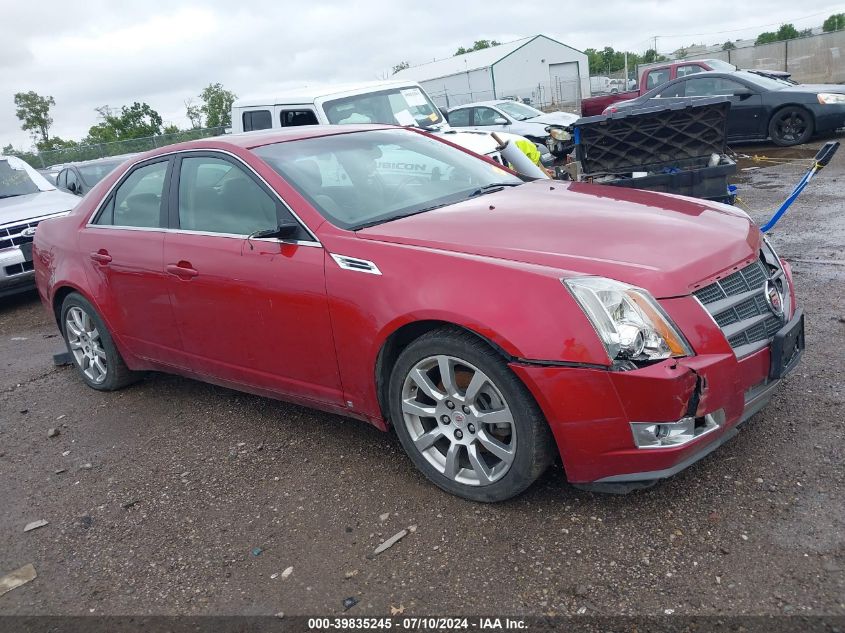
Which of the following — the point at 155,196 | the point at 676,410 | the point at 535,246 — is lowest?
the point at 676,410

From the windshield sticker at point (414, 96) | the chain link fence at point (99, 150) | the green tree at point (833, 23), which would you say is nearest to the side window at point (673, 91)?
the windshield sticker at point (414, 96)

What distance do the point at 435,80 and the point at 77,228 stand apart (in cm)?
5645

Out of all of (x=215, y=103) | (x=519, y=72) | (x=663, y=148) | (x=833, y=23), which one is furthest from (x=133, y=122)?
(x=833, y=23)

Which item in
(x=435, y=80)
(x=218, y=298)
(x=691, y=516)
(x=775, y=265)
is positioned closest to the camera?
(x=691, y=516)

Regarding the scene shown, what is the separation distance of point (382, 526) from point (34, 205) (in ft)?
25.3

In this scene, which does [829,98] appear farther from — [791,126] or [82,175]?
[82,175]

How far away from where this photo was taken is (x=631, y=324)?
275cm

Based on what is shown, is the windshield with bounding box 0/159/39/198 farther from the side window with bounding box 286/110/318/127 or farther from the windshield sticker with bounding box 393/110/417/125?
the windshield sticker with bounding box 393/110/417/125

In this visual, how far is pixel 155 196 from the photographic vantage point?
4508mm

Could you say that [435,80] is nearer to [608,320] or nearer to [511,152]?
[511,152]

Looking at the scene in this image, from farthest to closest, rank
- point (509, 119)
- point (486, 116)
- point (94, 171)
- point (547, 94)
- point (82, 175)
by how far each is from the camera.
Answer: point (547, 94)
point (486, 116)
point (509, 119)
point (94, 171)
point (82, 175)

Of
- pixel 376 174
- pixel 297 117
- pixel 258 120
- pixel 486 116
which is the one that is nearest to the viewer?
pixel 376 174

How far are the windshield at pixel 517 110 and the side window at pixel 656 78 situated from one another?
2987 millimetres

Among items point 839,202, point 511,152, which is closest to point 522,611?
point 511,152
